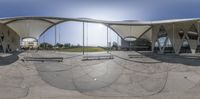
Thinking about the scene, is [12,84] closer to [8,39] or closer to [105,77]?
[105,77]

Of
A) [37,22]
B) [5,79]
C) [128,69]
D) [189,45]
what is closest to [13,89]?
[5,79]

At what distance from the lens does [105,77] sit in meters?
21.1

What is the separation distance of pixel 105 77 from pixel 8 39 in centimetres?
3355

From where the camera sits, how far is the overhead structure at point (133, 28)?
39.5 metres

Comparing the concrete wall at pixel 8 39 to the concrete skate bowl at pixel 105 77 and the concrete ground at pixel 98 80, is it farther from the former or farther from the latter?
the concrete skate bowl at pixel 105 77

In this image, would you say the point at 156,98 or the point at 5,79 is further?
the point at 5,79

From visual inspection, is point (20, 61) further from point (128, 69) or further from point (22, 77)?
point (128, 69)

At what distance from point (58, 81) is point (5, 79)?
3.65 metres

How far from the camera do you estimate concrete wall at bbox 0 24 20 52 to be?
47.1 metres

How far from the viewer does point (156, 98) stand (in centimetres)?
1633

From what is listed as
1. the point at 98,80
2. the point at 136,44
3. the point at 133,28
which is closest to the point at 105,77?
the point at 98,80

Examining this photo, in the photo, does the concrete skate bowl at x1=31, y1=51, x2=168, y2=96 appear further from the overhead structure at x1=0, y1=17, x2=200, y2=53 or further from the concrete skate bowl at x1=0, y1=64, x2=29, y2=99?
the overhead structure at x1=0, y1=17, x2=200, y2=53

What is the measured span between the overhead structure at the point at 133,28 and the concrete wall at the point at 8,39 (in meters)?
0.73

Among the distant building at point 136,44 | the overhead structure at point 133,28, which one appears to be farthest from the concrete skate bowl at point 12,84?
the distant building at point 136,44
